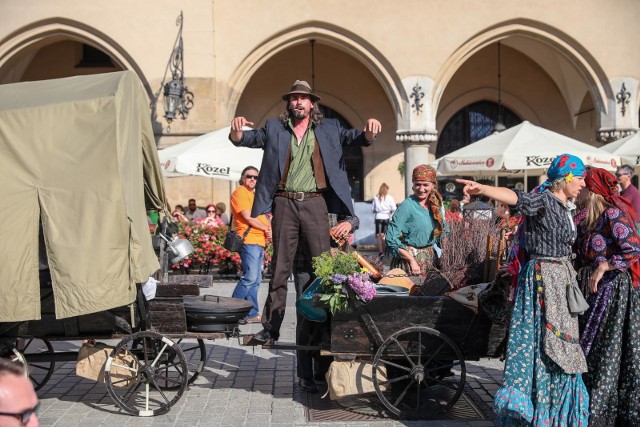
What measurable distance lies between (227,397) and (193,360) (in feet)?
4.41

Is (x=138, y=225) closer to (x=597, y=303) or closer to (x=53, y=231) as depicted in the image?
(x=53, y=231)

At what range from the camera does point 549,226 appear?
171 inches

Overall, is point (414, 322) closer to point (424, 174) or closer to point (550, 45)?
point (424, 174)

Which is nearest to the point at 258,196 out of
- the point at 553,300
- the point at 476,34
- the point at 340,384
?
the point at 340,384

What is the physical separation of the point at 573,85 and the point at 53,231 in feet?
53.7

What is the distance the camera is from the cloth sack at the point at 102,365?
5000 millimetres

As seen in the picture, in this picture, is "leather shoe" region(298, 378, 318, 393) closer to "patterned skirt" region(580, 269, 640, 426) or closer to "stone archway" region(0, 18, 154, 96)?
"patterned skirt" region(580, 269, 640, 426)

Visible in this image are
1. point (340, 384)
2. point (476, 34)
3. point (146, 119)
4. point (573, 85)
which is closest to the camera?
point (340, 384)

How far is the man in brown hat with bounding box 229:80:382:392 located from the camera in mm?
5379

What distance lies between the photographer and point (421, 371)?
15.5 feet

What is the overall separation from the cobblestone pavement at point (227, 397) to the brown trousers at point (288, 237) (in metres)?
0.53

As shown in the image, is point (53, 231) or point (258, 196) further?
point (258, 196)

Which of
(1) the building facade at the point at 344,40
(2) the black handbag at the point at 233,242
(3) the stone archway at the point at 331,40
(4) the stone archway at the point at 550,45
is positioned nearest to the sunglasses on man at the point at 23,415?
(2) the black handbag at the point at 233,242

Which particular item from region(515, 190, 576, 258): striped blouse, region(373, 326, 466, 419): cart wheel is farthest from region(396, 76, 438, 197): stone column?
region(515, 190, 576, 258): striped blouse
